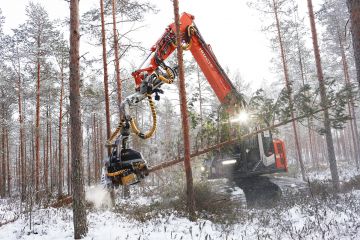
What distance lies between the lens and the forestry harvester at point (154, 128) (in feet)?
16.9

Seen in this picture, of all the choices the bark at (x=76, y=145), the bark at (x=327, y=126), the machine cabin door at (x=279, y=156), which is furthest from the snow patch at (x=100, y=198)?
the bark at (x=327, y=126)

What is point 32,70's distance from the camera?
20.0m

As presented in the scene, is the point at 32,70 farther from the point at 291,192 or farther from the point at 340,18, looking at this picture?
the point at 340,18

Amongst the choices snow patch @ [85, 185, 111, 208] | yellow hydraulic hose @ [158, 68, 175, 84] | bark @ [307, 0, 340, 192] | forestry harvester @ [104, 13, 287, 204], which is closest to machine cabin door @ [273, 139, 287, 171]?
forestry harvester @ [104, 13, 287, 204]

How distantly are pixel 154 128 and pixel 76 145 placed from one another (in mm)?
2588

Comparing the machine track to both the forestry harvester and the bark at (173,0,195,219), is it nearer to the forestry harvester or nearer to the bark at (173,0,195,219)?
the forestry harvester

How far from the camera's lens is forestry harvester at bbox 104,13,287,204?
5.14m

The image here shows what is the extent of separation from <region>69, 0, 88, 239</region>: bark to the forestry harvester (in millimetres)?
1385

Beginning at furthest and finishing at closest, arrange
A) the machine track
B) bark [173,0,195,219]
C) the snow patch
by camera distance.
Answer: the snow patch < the machine track < bark [173,0,195,219]

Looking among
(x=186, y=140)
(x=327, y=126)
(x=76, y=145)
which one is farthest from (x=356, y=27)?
(x=327, y=126)

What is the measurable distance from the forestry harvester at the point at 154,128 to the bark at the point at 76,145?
1.39 m

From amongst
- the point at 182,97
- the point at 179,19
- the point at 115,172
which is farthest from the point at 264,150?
the point at 115,172

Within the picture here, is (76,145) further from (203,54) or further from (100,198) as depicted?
(100,198)

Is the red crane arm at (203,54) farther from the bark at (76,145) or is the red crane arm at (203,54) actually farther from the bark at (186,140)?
the bark at (76,145)
